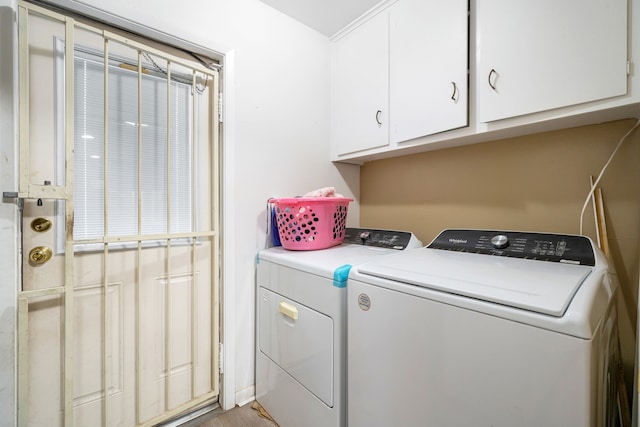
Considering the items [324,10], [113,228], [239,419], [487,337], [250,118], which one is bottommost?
[239,419]

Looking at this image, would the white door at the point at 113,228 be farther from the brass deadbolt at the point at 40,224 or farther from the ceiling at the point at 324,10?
the ceiling at the point at 324,10

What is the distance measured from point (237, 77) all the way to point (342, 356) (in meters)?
1.56

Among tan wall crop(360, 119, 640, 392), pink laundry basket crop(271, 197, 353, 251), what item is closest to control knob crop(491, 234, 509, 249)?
tan wall crop(360, 119, 640, 392)

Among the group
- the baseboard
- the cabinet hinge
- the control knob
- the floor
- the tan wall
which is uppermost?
the tan wall

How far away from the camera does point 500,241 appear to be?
44.3 inches

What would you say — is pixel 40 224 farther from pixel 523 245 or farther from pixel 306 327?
pixel 523 245

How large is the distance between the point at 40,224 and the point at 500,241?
1.93 metres

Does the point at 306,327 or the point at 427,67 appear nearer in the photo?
the point at 306,327

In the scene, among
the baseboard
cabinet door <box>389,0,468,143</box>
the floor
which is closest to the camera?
cabinet door <box>389,0,468,143</box>

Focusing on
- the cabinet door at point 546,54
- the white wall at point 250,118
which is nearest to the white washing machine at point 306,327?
the white wall at point 250,118

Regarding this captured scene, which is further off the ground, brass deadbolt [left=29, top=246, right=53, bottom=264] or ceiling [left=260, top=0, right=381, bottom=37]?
ceiling [left=260, top=0, right=381, bottom=37]

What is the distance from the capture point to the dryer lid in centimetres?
64

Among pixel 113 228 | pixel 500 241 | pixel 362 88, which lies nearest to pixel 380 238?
pixel 500 241

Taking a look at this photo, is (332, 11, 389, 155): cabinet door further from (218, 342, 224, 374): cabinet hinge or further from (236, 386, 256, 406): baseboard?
(236, 386, 256, 406): baseboard
